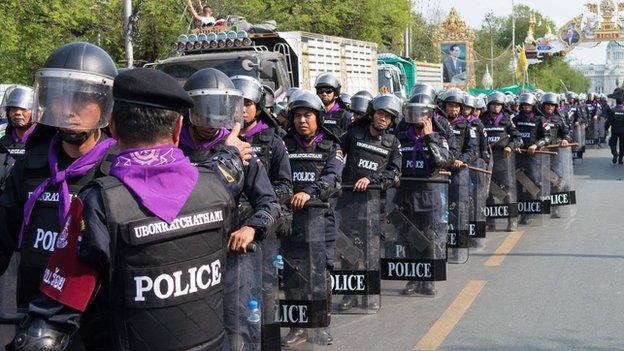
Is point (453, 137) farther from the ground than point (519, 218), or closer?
farther from the ground

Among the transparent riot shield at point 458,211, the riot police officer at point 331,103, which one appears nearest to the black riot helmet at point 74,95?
the riot police officer at point 331,103

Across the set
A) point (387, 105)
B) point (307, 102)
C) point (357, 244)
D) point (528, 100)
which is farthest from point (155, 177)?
point (528, 100)

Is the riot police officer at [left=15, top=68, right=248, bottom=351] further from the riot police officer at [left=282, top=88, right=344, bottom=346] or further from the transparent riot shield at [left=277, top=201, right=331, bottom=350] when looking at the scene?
the riot police officer at [left=282, top=88, right=344, bottom=346]

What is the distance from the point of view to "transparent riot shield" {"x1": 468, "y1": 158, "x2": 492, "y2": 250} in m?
13.0

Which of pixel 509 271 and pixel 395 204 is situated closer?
pixel 395 204

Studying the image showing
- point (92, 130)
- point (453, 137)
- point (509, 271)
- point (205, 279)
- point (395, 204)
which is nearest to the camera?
point (205, 279)

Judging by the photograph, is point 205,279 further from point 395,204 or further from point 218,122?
point 395,204

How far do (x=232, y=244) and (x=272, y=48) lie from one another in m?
13.5

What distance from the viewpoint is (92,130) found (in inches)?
173

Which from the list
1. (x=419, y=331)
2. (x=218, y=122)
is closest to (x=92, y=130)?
(x=218, y=122)

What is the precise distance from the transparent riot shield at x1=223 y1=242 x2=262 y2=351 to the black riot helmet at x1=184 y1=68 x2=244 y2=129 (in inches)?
30.6

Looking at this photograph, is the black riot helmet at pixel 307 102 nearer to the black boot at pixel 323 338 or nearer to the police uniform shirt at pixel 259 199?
the black boot at pixel 323 338

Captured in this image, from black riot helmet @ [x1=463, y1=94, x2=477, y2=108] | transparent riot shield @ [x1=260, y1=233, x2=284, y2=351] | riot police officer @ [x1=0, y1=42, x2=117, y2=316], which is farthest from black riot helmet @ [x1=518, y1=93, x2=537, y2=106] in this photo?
riot police officer @ [x1=0, y1=42, x2=117, y2=316]

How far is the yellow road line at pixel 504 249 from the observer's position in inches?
474
